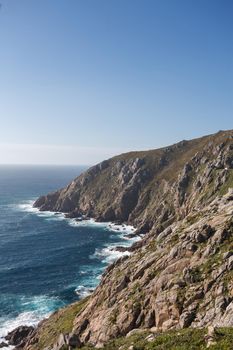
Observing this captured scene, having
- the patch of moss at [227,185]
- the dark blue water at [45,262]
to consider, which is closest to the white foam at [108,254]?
the dark blue water at [45,262]

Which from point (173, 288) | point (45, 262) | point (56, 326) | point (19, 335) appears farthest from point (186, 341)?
point (45, 262)

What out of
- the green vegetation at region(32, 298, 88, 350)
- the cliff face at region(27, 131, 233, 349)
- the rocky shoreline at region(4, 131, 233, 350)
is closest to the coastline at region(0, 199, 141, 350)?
the green vegetation at region(32, 298, 88, 350)

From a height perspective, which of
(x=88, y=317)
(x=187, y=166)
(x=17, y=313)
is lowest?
(x=17, y=313)

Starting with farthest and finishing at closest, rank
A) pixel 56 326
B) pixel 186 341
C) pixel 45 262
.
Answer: pixel 45 262
pixel 56 326
pixel 186 341

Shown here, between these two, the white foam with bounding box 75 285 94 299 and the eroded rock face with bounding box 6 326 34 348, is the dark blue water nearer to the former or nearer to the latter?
the white foam with bounding box 75 285 94 299

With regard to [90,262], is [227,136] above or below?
above

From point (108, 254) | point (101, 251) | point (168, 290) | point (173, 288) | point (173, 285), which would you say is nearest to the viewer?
point (173, 288)

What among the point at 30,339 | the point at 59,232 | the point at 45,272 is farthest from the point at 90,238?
the point at 30,339

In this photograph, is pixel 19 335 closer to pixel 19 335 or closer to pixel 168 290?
pixel 19 335

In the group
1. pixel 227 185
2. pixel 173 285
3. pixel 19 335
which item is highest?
pixel 227 185

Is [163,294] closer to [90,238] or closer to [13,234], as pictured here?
[90,238]
